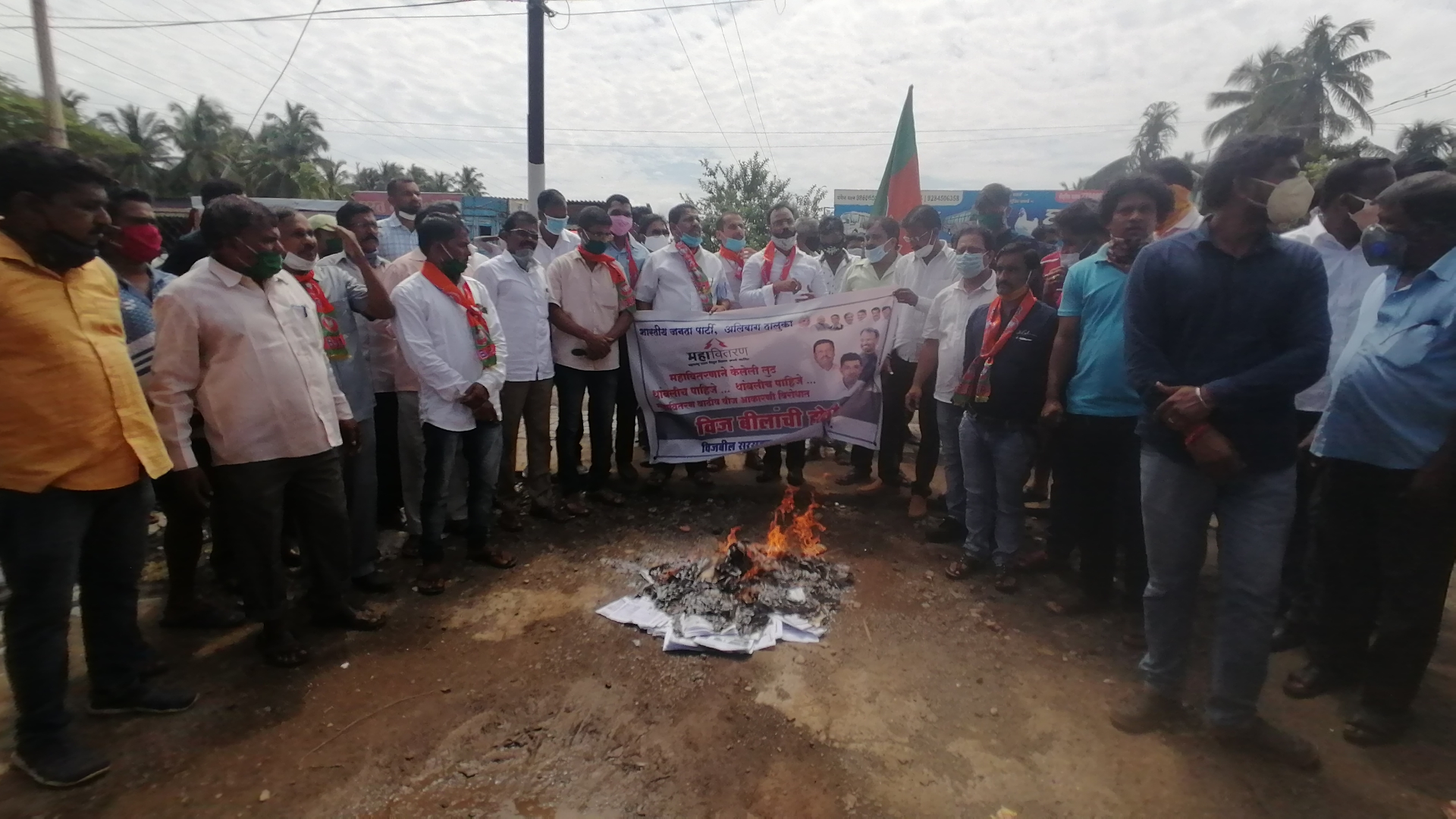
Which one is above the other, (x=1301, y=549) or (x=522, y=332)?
(x=522, y=332)

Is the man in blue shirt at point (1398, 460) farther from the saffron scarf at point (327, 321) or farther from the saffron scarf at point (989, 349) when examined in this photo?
the saffron scarf at point (327, 321)

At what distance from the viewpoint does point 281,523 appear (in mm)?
3555

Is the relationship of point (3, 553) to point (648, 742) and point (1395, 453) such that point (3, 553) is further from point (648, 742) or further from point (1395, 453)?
point (1395, 453)

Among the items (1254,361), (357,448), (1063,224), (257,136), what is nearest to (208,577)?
(357,448)

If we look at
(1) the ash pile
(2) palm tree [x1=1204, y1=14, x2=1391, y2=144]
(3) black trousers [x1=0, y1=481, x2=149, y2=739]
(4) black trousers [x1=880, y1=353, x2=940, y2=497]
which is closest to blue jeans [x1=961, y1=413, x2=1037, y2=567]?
(4) black trousers [x1=880, y1=353, x2=940, y2=497]

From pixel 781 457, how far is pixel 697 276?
1857mm

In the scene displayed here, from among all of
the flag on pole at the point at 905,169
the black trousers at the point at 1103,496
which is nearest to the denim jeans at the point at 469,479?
the black trousers at the point at 1103,496

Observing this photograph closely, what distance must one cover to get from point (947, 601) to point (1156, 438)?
1.82 metres

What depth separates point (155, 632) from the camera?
382cm

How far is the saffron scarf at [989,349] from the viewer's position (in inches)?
170

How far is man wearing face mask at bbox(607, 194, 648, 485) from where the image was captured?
6.00 m

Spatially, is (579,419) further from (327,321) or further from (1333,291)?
(1333,291)

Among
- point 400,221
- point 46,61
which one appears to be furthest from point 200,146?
point 400,221

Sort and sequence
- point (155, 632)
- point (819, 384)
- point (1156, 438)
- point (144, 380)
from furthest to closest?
point (819, 384)
point (155, 632)
point (144, 380)
point (1156, 438)
